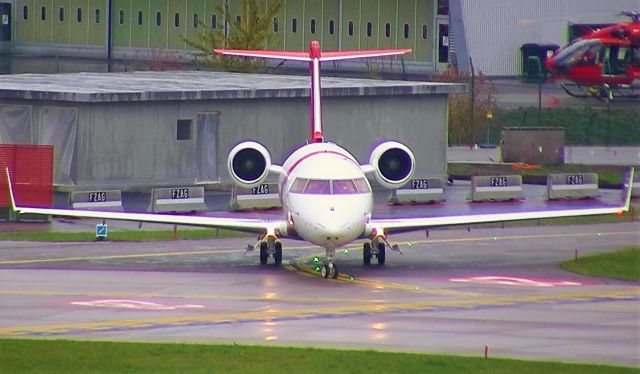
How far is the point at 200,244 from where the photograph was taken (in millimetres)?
40812

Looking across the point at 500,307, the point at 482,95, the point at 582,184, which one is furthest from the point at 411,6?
the point at 500,307

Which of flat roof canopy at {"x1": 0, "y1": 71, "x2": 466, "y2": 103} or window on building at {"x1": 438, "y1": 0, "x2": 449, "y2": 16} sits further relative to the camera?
window on building at {"x1": 438, "y1": 0, "x2": 449, "y2": 16}

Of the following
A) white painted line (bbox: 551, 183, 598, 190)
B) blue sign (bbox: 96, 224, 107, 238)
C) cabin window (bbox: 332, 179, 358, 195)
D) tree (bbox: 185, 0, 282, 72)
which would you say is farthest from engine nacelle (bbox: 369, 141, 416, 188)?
tree (bbox: 185, 0, 282, 72)

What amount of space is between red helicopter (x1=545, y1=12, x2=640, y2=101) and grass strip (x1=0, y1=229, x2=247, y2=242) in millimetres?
41151

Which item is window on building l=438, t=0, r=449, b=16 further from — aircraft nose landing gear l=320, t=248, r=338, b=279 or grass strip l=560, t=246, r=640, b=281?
aircraft nose landing gear l=320, t=248, r=338, b=279

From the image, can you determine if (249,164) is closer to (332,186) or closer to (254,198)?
(332,186)

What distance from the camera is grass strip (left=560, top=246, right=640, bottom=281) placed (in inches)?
1388

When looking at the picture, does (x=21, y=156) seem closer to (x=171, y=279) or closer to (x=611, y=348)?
(x=171, y=279)

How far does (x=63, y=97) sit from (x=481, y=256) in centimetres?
1611

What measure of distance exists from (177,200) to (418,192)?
341 inches

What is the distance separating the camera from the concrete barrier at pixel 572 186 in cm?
5250

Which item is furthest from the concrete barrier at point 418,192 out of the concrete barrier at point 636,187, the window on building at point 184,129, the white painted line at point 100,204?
the white painted line at point 100,204

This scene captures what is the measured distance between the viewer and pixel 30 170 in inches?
1834

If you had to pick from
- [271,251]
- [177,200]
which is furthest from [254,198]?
[271,251]
